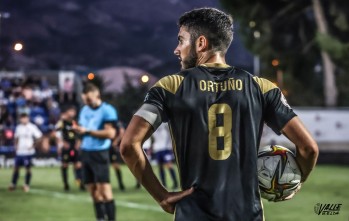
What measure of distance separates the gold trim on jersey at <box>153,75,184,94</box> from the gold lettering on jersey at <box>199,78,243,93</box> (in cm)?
12

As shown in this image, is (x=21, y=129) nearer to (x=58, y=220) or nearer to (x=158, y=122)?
(x=58, y=220)

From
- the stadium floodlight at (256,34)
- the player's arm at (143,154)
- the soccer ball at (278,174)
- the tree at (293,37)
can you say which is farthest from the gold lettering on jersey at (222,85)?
the stadium floodlight at (256,34)

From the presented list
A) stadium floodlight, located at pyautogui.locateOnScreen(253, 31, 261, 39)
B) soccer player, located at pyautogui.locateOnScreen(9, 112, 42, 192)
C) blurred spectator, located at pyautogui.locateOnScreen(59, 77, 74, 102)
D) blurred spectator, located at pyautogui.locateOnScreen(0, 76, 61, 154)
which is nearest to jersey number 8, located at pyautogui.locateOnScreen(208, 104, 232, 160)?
soccer player, located at pyautogui.locateOnScreen(9, 112, 42, 192)

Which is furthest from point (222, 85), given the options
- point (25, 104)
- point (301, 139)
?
point (25, 104)

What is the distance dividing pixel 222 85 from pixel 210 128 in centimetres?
23

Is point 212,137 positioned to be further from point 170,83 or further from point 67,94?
point 67,94

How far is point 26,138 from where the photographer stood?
2142cm

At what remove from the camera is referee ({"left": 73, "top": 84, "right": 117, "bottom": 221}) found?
A: 12.5 m

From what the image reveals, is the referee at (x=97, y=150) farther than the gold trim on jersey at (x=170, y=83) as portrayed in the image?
Yes

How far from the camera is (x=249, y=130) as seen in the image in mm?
4270

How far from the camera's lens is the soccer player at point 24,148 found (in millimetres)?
20438

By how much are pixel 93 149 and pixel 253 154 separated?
344 inches

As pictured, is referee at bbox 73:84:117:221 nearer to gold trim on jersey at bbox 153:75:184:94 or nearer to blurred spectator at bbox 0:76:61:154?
gold trim on jersey at bbox 153:75:184:94

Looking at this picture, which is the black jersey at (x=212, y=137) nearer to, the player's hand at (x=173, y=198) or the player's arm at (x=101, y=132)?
the player's hand at (x=173, y=198)
